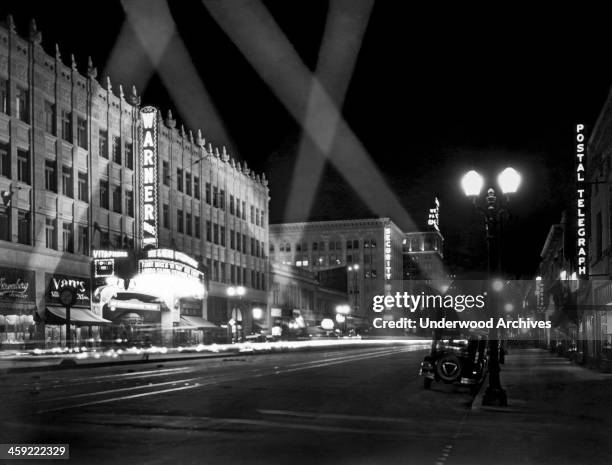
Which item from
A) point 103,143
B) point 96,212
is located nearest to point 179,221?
point 103,143

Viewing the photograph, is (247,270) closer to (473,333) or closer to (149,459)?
(473,333)

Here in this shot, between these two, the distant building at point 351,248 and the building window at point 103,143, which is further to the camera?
Result: the distant building at point 351,248

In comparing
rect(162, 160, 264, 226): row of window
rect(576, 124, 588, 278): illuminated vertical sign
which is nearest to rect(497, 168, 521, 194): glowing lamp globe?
rect(576, 124, 588, 278): illuminated vertical sign

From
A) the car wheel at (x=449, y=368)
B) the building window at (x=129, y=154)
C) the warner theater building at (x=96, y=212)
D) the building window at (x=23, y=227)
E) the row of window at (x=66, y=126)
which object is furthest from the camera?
the building window at (x=129, y=154)

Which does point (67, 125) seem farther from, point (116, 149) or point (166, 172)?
point (166, 172)

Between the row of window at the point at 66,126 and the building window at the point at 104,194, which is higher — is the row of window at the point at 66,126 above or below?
above

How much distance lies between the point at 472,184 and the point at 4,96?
32556mm

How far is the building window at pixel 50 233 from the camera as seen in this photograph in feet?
155

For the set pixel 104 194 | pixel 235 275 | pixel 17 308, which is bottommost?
pixel 17 308

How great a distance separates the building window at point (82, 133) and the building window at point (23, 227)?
24.6 feet

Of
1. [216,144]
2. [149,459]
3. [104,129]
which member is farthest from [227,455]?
[216,144]

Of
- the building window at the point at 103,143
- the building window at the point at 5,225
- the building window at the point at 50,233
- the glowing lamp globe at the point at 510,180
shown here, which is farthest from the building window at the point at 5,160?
the glowing lamp globe at the point at 510,180

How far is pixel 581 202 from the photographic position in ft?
131

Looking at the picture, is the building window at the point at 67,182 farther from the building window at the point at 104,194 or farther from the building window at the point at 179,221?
the building window at the point at 179,221
